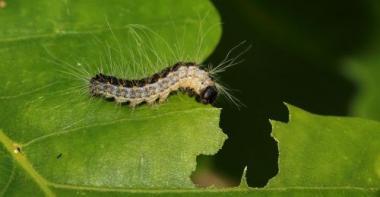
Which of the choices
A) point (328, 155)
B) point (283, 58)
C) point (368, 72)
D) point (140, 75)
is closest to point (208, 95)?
point (140, 75)

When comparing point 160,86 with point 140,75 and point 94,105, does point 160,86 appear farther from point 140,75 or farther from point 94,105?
point 94,105

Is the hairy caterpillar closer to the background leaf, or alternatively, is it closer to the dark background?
the dark background

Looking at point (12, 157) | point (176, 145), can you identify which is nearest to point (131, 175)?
point (176, 145)

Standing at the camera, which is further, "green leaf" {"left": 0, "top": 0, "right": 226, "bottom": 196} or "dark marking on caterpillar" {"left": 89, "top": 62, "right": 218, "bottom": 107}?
"dark marking on caterpillar" {"left": 89, "top": 62, "right": 218, "bottom": 107}

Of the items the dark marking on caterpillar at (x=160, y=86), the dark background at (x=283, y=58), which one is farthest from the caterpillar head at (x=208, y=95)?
the dark background at (x=283, y=58)

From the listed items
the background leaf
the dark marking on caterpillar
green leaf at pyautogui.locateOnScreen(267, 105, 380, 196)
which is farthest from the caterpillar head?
the background leaf

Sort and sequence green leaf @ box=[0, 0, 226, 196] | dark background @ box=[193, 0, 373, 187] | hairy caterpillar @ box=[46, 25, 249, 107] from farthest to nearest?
dark background @ box=[193, 0, 373, 187]
hairy caterpillar @ box=[46, 25, 249, 107]
green leaf @ box=[0, 0, 226, 196]

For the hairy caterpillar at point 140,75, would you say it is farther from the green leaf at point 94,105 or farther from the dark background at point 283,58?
the dark background at point 283,58

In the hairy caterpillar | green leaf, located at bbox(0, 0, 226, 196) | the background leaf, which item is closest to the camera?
green leaf, located at bbox(0, 0, 226, 196)
